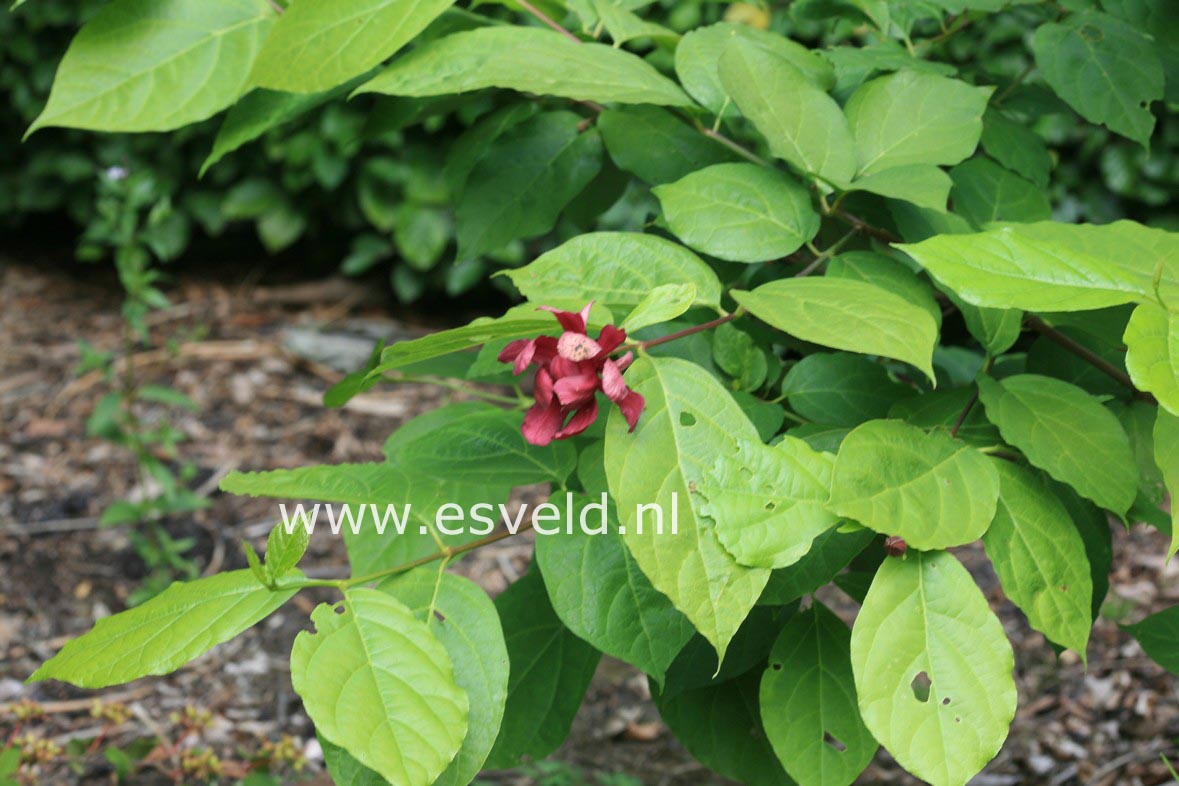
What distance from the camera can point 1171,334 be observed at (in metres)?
0.76

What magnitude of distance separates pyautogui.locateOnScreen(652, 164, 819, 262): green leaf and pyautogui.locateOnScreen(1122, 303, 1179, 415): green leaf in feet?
1.14

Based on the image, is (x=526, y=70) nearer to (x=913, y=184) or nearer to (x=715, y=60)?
(x=715, y=60)

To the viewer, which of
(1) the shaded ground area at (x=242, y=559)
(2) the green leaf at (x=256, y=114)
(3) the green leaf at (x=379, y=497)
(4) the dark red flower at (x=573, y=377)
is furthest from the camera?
(1) the shaded ground area at (x=242, y=559)

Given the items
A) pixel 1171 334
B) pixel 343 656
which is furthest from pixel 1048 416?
pixel 343 656

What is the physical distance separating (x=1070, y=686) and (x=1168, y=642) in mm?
1478

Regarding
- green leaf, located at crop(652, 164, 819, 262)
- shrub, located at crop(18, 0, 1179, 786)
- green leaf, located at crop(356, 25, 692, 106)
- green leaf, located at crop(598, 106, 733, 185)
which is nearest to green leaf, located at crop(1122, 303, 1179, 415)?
shrub, located at crop(18, 0, 1179, 786)

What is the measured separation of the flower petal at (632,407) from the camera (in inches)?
32.3

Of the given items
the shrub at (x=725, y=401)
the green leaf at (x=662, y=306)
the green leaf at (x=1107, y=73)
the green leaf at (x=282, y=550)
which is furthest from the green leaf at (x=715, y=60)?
the green leaf at (x=282, y=550)

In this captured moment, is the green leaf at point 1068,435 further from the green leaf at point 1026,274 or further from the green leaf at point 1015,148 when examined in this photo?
the green leaf at point 1015,148

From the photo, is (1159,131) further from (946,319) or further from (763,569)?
(763,569)

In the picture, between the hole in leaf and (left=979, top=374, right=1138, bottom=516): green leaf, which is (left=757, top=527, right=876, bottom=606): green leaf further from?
the hole in leaf

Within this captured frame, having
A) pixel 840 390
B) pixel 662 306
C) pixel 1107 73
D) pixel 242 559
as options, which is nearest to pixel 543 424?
pixel 662 306

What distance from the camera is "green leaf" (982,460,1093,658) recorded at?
2.83 feet

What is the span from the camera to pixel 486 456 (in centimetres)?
107
